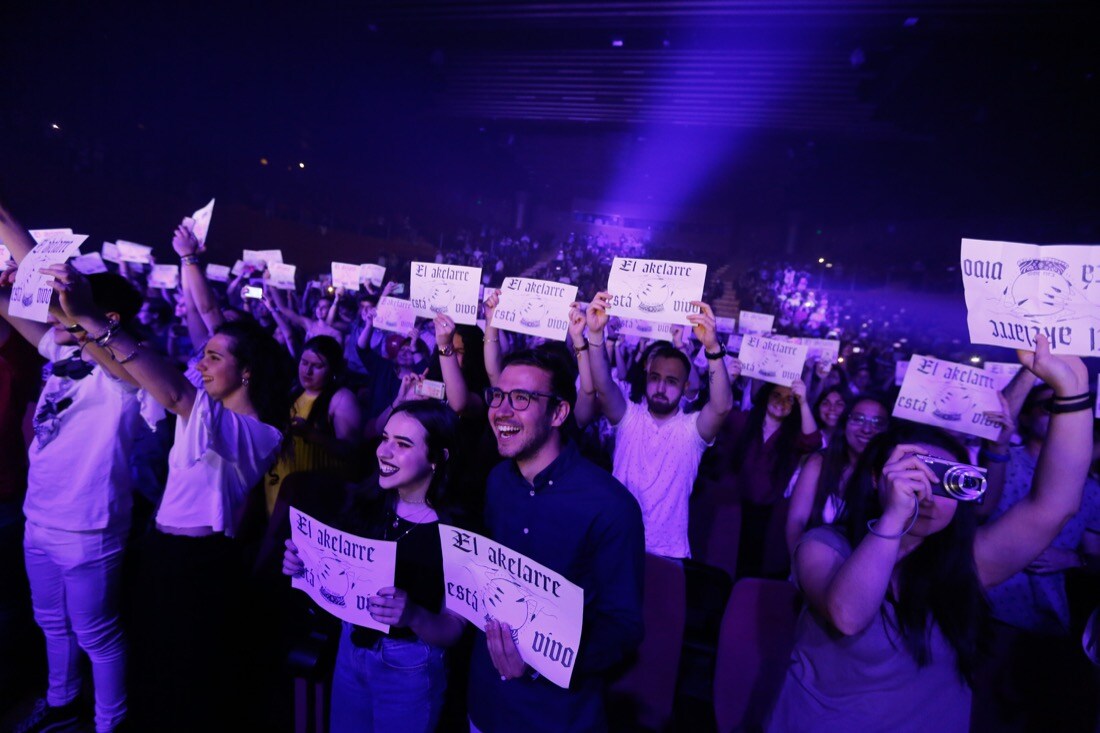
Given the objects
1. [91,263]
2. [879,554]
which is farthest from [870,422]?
[91,263]

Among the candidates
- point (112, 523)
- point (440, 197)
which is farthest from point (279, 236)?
point (112, 523)

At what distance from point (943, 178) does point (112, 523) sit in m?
15.6

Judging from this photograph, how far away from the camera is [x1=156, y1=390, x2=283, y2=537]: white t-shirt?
2.11 meters

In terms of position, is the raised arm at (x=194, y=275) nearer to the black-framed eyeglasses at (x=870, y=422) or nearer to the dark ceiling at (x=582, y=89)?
the black-framed eyeglasses at (x=870, y=422)

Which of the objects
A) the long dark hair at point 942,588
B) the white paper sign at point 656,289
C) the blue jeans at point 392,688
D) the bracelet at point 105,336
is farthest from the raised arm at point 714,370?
the bracelet at point 105,336

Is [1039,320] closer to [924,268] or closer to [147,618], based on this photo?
[147,618]

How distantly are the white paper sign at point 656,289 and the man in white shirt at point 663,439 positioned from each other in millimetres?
126

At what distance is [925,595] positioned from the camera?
1438 millimetres

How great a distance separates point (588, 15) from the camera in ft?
26.0

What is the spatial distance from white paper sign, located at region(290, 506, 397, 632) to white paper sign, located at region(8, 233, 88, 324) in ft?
4.14

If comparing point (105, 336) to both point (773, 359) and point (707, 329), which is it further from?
point (773, 359)

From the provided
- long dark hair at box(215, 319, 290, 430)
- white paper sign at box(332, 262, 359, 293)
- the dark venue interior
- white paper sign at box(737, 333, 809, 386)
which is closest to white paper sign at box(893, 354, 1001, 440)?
the dark venue interior

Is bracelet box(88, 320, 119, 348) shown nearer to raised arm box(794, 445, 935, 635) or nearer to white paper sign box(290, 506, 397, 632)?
white paper sign box(290, 506, 397, 632)

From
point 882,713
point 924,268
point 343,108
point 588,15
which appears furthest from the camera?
point 924,268
